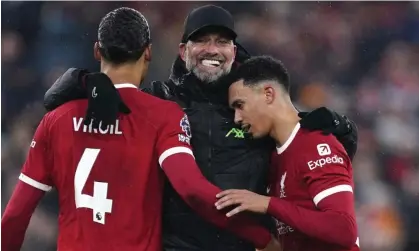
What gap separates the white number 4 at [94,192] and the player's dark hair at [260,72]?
26.6 inches

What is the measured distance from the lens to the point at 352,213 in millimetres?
2473

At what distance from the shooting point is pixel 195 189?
2363mm

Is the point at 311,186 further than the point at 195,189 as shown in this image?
Yes

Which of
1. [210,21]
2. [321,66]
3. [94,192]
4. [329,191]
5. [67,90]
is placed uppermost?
[321,66]

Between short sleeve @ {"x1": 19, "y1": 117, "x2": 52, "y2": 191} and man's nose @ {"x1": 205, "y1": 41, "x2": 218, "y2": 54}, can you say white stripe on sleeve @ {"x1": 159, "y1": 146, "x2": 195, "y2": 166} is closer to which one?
short sleeve @ {"x1": 19, "y1": 117, "x2": 52, "y2": 191}

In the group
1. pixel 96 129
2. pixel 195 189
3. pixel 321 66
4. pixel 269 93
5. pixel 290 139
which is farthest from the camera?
pixel 321 66

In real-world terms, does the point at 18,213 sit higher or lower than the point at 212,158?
lower

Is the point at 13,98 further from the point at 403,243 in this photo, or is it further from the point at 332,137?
the point at 332,137

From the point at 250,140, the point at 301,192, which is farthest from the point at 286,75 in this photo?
the point at 301,192

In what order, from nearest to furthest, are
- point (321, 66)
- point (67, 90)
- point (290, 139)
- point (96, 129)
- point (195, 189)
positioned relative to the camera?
1. point (195, 189)
2. point (96, 129)
3. point (67, 90)
4. point (290, 139)
5. point (321, 66)

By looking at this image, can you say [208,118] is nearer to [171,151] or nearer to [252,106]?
[252,106]

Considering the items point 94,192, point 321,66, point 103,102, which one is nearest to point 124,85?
point 103,102

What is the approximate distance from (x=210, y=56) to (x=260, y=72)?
0.67 feet

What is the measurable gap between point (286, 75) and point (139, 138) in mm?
724
